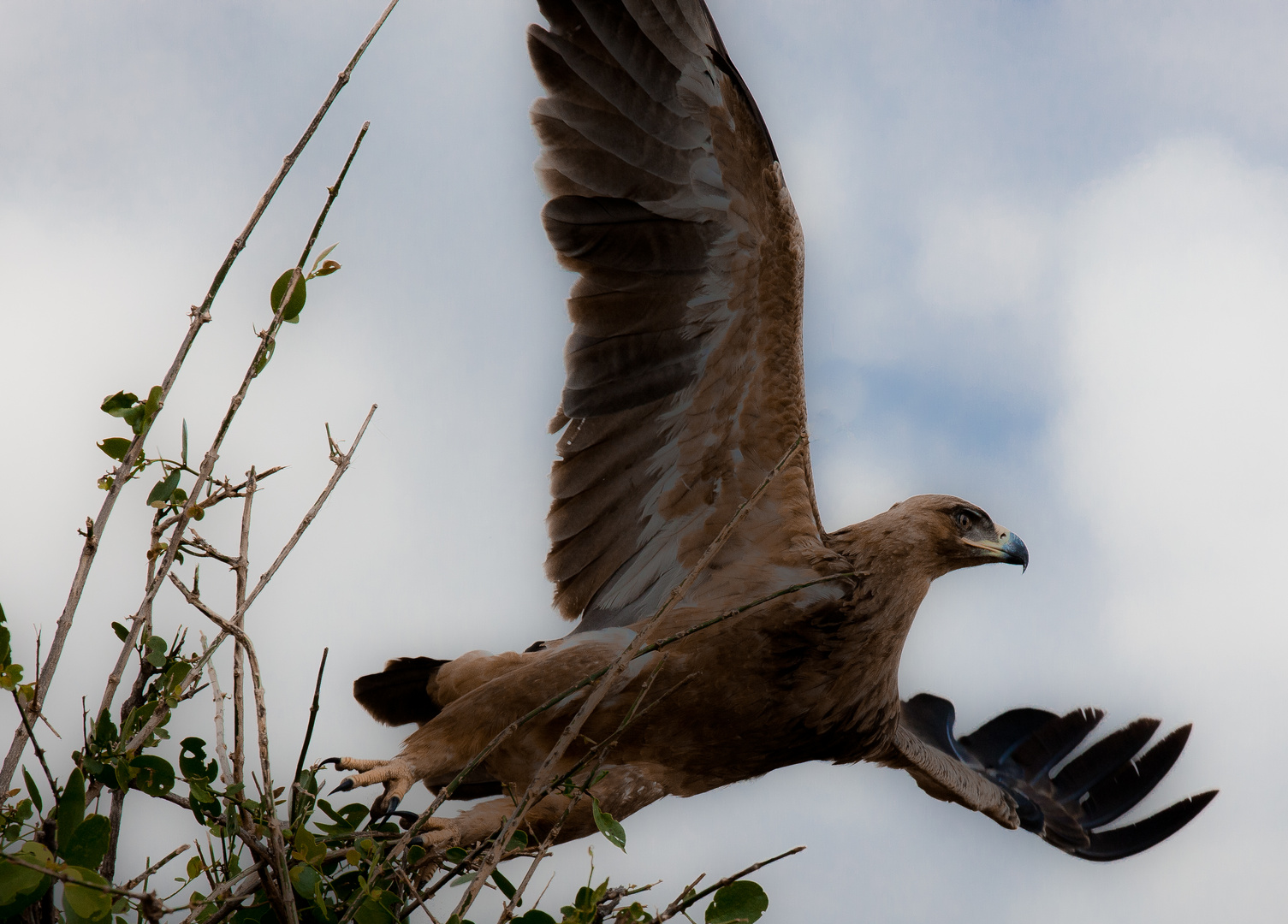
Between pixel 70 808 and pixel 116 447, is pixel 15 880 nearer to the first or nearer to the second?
pixel 70 808

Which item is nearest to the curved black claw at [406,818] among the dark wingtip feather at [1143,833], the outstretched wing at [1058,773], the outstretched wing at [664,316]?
the outstretched wing at [664,316]

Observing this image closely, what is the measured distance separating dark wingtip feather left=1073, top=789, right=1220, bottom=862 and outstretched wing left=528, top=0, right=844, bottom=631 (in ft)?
8.98

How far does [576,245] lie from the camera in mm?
3967

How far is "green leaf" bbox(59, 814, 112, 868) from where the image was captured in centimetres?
209

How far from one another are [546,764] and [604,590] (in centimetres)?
214

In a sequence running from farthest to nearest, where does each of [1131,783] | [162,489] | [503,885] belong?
[1131,783] → [503,885] → [162,489]

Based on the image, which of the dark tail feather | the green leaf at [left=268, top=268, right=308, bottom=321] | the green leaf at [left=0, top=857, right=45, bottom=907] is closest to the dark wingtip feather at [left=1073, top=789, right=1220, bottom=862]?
the dark tail feather

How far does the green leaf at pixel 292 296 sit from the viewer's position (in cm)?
244

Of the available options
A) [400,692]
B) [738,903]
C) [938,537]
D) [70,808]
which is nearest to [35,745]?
[70,808]

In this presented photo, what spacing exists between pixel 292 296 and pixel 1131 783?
5134mm

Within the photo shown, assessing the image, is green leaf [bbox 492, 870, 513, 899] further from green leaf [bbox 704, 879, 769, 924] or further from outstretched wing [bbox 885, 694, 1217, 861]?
outstretched wing [bbox 885, 694, 1217, 861]

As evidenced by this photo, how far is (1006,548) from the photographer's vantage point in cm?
→ 428

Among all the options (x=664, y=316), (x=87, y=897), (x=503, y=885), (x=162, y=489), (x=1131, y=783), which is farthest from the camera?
(x=1131, y=783)

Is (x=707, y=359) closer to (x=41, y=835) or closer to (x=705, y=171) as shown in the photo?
(x=705, y=171)
